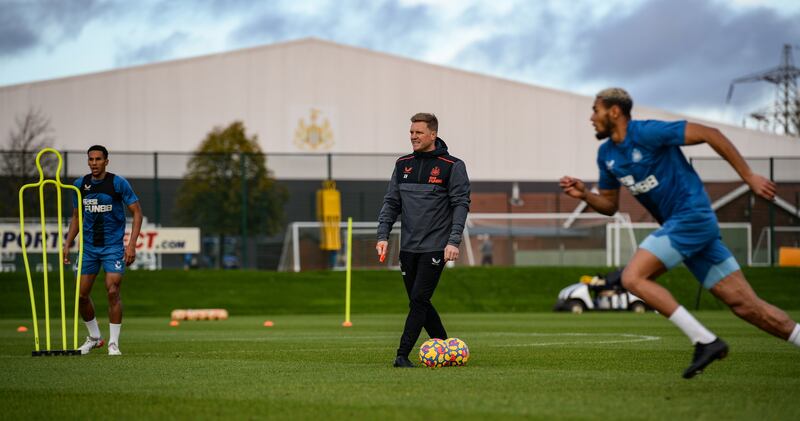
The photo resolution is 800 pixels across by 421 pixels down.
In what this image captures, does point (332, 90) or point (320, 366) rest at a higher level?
point (332, 90)

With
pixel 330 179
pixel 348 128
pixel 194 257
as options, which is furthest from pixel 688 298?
pixel 348 128

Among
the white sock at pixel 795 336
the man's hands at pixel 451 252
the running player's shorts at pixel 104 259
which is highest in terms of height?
the man's hands at pixel 451 252

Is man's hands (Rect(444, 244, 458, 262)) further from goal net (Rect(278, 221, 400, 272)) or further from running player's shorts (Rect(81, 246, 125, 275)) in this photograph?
goal net (Rect(278, 221, 400, 272))

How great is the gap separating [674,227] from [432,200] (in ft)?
8.70

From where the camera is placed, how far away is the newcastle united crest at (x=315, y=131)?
5456 centimetres

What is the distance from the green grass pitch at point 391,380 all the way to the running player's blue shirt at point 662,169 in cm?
122

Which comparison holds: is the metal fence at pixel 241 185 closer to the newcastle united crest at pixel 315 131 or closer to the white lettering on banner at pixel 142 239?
the white lettering on banner at pixel 142 239

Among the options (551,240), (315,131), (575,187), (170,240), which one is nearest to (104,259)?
(575,187)

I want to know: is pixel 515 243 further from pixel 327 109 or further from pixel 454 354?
pixel 454 354

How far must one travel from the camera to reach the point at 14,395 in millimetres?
7418

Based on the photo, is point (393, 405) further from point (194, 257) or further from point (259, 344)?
point (194, 257)

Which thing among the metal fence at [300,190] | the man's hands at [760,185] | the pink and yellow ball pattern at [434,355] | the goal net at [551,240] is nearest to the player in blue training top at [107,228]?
the pink and yellow ball pattern at [434,355]

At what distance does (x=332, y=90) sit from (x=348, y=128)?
2.09 meters

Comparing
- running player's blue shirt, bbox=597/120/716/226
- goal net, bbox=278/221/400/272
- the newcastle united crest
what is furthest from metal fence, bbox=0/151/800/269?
running player's blue shirt, bbox=597/120/716/226
